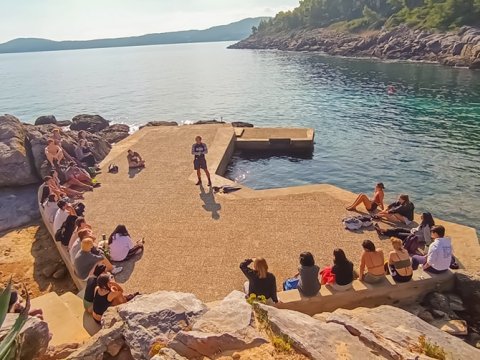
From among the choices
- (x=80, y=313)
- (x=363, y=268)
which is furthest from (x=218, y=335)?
(x=363, y=268)

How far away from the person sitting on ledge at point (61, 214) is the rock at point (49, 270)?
45.7 inches

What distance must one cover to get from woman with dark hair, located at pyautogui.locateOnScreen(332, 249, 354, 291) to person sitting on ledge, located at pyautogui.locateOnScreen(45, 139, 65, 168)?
13.9 metres

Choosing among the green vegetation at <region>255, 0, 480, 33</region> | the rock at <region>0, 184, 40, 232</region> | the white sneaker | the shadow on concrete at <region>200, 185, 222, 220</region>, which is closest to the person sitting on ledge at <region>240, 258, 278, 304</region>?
the white sneaker

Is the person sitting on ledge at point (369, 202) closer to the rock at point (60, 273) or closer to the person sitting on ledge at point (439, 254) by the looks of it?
the person sitting on ledge at point (439, 254)

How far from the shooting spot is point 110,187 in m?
18.5

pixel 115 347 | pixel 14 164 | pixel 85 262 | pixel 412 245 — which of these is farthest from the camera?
pixel 14 164

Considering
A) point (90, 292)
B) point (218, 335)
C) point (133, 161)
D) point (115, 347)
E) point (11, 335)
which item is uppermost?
point (11, 335)

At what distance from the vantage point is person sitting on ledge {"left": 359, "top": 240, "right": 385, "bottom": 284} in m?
10.2

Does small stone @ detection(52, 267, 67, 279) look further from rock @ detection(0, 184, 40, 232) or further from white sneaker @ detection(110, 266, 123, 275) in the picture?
rock @ detection(0, 184, 40, 232)

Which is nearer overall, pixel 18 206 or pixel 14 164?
pixel 18 206

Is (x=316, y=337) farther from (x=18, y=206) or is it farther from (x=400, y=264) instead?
(x=18, y=206)

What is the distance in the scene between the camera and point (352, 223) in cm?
1381

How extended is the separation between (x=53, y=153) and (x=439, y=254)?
1610 centimetres

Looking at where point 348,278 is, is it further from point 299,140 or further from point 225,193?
point 299,140
